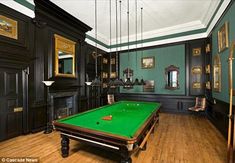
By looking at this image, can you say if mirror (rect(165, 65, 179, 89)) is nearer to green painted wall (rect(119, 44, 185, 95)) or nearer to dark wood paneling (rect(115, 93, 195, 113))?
green painted wall (rect(119, 44, 185, 95))

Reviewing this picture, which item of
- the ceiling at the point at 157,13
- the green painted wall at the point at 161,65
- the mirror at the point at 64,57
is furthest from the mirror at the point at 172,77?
the mirror at the point at 64,57

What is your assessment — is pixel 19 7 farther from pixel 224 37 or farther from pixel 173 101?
pixel 173 101

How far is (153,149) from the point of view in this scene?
9.20 feet

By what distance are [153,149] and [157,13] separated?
479cm

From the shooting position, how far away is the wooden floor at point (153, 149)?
95.4 inches

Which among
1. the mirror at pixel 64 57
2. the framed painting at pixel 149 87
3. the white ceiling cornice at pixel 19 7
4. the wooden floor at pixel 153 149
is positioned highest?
the white ceiling cornice at pixel 19 7

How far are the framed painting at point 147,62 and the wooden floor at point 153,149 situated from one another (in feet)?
12.8

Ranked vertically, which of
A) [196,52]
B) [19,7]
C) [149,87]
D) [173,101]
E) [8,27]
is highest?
[19,7]

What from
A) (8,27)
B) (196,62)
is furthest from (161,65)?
(8,27)

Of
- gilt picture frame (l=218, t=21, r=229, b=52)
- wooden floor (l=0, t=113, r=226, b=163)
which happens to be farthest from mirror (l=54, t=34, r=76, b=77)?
gilt picture frame (l=218, t=21, r=229, b=52)

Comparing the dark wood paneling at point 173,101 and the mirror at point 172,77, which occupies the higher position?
the mirror at point 172,77

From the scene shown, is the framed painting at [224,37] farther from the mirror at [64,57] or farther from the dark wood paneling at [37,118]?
the dark wood paneling at [37,118]

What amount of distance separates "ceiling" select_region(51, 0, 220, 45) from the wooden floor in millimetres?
4289

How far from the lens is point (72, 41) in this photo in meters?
5.29
